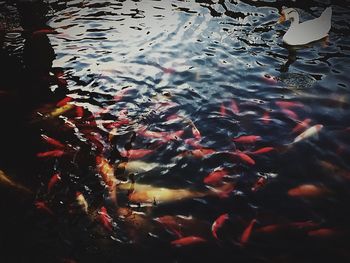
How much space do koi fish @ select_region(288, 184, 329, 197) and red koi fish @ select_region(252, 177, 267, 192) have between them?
1.10 feet

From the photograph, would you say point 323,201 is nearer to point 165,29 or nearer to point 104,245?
point 104,245

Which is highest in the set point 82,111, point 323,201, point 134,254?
point 82,111

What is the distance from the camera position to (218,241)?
3.29 m

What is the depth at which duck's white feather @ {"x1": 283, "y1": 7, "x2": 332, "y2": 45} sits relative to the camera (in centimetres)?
628

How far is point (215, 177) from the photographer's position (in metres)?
3.94

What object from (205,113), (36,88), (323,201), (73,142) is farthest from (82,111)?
(323,201)

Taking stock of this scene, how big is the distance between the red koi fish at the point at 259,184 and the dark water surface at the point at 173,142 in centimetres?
3

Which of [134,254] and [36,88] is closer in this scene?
[134,254]

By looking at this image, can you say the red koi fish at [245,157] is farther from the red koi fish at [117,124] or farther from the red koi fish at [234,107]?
the red koi fish at [117,124]

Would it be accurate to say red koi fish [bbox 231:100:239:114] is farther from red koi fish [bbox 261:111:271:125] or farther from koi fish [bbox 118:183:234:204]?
koi fish [bbox 118:183:234:204]

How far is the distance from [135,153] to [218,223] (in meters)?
1.64

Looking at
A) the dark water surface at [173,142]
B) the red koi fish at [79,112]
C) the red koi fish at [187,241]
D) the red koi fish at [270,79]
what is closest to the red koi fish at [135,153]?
the dark water surface at [173,142]

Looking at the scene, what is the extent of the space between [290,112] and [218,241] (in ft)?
8.72

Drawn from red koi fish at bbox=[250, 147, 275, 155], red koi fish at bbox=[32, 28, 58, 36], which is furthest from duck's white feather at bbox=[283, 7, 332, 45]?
red koi fish at bbox=[32, 28, 58, 36]
